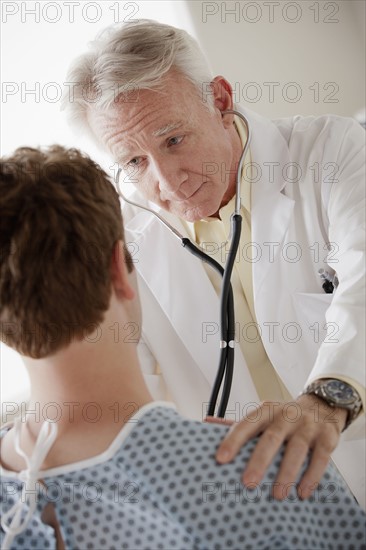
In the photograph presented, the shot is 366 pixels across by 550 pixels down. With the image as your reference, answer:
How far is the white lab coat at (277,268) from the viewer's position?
4.55 feet

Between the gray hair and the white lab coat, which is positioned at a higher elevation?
the gray hair

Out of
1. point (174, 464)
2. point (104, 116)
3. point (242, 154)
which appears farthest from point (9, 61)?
point (174, 464)

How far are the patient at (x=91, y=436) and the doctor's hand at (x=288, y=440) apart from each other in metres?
0.01

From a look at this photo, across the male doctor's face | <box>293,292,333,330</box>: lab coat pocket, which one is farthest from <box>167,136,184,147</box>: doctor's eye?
<box>293,292,333,330</box>: lab coat pocket

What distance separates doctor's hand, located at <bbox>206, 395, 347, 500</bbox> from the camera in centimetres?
76

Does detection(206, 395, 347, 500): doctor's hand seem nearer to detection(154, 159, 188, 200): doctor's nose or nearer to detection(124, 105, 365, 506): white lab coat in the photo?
detection(124, 105, 365, 506): white lab coat

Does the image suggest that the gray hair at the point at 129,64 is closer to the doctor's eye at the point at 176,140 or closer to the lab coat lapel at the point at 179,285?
the doctor's eye at the point at 176,140

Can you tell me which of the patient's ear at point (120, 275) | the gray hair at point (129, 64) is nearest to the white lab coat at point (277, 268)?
the gray hair at point (129, 64)

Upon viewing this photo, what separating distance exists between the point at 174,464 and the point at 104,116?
33.1 inches

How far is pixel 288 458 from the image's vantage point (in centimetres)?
79

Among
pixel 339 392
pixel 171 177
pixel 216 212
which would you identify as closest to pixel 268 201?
pixel 216 212

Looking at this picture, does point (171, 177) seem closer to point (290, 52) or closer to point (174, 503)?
point (174, 503)

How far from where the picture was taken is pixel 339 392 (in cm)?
100

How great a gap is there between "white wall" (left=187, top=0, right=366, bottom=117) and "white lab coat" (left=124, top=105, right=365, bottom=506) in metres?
0.62
